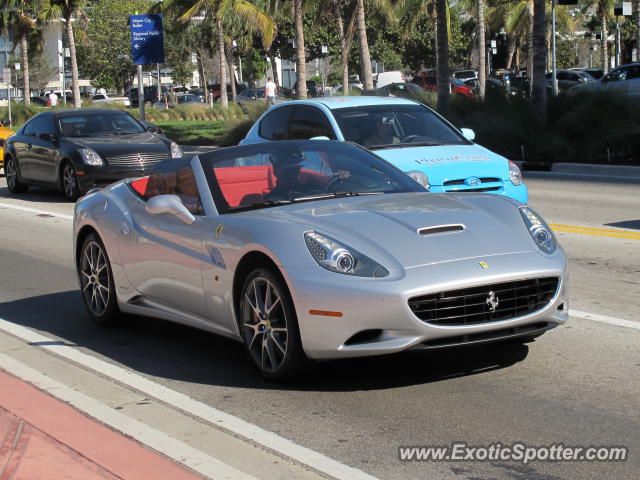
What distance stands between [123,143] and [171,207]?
1168cm

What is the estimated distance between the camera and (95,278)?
8391 millimetres

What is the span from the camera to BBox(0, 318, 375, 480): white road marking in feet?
16.4

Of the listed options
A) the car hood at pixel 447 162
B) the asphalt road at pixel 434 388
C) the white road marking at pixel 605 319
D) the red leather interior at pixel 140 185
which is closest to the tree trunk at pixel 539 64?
the car hood at pixel 447 162

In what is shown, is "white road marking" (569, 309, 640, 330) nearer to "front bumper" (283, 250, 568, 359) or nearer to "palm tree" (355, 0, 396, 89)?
"front bumper" (283, 250, 568, 359)

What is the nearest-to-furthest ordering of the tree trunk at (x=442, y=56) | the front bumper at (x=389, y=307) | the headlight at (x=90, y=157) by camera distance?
the front bumper at (x=389, y=307), the headlight at (x=90, y=157), the tree trunk at (x=442, y=56)

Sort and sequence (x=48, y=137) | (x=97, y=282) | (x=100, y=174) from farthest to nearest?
(x=48, y=137), (x=100, y=174), (x=97, y=282)

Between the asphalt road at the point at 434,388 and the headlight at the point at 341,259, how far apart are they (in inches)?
29.1

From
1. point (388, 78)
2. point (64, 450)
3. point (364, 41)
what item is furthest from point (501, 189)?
point (388, 78)

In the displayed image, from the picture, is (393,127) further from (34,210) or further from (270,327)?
(270,327)

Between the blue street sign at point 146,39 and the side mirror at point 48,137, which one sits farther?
the blue street sign at point 146,39

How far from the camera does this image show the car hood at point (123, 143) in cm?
1819

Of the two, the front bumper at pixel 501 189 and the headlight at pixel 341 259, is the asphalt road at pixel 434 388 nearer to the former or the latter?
the headlight at pixel 341 259

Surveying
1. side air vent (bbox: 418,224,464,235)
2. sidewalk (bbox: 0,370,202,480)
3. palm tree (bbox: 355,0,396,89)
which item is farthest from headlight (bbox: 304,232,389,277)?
palm tree (bbox: 355,0,396,89)

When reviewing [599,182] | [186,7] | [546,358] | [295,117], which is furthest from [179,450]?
[186,7]
